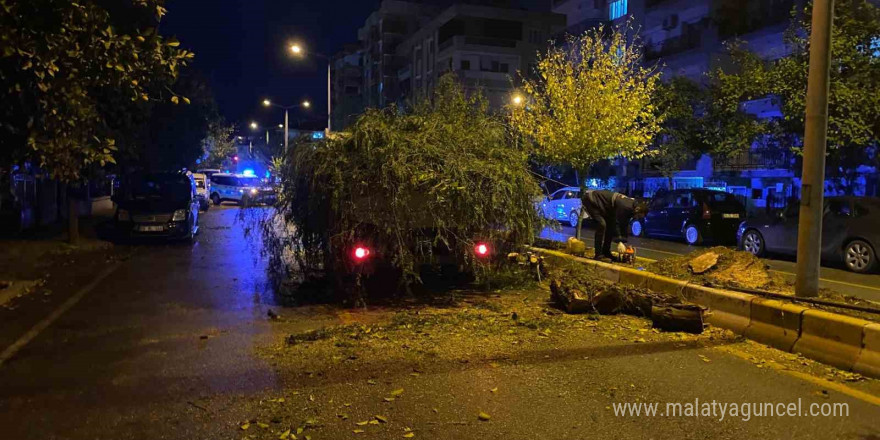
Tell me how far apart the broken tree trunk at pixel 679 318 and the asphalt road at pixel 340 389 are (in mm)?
566

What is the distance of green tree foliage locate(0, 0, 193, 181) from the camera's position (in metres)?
6.10

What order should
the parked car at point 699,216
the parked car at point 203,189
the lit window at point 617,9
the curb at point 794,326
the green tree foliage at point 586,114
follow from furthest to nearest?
the lit window at point 617,9 → the parked car at point 203,189 → the parked car at point 699,216 → the green tree foliage at point 586,114 → the curb at point 794,326

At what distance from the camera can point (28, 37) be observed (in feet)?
20.0

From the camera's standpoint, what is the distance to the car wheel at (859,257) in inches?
426

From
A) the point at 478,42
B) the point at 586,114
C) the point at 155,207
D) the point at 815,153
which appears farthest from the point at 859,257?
the point at 478,42

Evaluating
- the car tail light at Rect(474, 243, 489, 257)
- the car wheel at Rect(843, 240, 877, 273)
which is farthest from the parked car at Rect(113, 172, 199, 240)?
the car wheel at Rect(843, 240, 877, 273)

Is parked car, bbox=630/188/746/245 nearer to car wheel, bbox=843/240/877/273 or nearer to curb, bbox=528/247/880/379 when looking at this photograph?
car wheel, bbox=843/240/877/273

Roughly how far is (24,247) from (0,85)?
8124 mm

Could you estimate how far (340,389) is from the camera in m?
4.82

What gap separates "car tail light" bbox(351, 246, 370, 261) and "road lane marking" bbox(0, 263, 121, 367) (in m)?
3.60

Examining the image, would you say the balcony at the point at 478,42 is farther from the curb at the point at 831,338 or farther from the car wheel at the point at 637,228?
the curb at the point at 831,338

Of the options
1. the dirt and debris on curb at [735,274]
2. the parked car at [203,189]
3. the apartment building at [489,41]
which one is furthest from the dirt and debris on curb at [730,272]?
the apartment building at [489,41]

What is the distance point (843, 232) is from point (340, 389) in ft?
34.9

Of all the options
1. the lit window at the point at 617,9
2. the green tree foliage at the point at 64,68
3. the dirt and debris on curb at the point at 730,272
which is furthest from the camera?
the lit window at the point at 617,9
